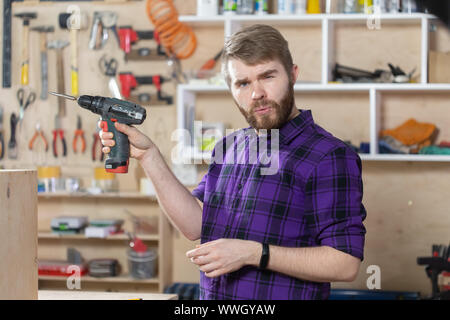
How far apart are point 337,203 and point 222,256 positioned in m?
0.26

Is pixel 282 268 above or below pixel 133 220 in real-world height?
above

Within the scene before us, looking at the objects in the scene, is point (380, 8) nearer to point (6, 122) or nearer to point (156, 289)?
point (156, 289)

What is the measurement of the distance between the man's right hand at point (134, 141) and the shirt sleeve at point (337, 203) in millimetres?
387

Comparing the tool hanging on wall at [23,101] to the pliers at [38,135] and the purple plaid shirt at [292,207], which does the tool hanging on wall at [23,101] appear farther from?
the purple plaid shirt at [292,207]

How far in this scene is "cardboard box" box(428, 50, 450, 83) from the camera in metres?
2.67

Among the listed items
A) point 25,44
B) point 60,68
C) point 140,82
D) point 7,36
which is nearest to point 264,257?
point 140,82

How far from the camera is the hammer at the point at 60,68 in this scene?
10.4ft

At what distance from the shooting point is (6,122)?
3244 millimetres

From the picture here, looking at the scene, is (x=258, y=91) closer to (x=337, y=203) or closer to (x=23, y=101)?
(x=337, y=203)

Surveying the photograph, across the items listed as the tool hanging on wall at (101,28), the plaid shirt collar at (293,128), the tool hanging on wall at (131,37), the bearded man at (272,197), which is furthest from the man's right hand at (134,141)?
the tool hanging on wall at (101,28)

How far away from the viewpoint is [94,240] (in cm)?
318

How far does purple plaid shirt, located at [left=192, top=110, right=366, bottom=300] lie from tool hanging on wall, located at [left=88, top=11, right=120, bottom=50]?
2003 millimetres
